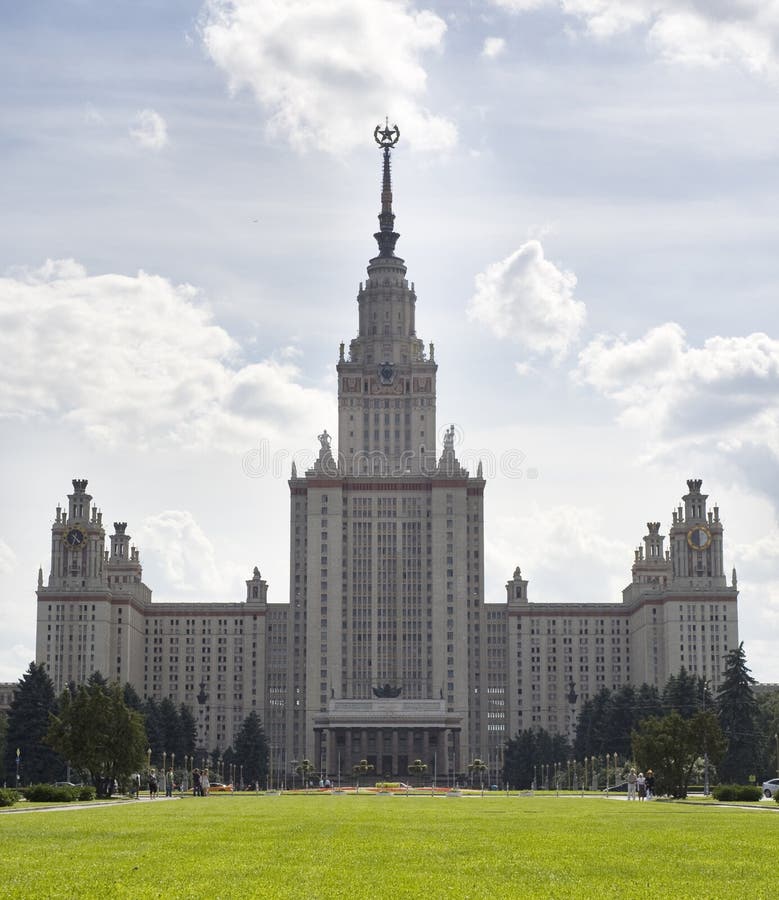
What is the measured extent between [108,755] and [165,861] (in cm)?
6624

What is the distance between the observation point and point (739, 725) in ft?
536

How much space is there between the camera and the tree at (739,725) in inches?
6216

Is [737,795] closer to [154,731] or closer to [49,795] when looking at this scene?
[49,795]

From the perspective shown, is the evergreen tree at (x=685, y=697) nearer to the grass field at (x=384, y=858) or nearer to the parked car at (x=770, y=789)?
the parked car at (x=770, y=789)

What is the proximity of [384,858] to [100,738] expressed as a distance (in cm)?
6563

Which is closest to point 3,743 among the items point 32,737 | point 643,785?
point 32,737

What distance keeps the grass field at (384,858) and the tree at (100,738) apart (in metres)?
41.3

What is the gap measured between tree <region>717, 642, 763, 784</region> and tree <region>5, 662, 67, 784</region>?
70.9 metres

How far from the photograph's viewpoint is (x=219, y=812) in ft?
230

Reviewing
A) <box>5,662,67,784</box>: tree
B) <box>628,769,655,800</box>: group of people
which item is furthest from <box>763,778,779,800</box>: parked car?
<box>5,662,67,784</box>: tree

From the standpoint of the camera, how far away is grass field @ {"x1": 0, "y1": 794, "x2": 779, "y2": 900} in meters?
31.5

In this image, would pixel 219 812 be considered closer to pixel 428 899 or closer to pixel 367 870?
pixel 367 870

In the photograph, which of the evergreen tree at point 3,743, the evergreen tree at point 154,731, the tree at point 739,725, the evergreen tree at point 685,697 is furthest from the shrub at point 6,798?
the evergreen tree at point 685,697

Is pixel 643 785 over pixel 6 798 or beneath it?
beneath
